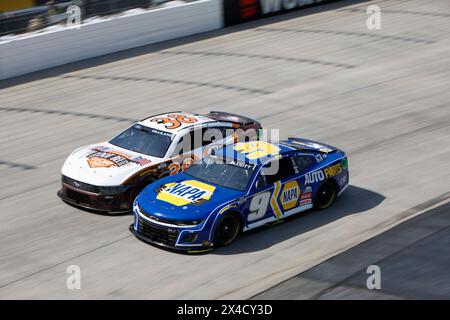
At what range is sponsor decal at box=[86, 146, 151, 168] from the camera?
13703 mm

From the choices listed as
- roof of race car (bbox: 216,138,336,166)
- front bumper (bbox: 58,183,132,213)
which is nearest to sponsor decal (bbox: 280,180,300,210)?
roof of race car (bbox: 216,138,336,166)

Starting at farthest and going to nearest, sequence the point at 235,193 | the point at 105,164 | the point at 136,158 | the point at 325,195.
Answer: the point at 136,158 < the point at 325,195 < the point at 105,164 < the point at 235,193

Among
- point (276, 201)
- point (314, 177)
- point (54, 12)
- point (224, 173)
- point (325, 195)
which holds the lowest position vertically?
point (325, 195)

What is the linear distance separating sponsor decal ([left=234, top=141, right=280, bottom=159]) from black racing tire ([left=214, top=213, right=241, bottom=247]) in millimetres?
1241

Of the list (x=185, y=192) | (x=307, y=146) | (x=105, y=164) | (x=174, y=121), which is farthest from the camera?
(x=174, y=121)

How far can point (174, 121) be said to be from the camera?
1488 cm

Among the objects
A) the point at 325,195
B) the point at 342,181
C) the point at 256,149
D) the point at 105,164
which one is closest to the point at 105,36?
the point at 105,164

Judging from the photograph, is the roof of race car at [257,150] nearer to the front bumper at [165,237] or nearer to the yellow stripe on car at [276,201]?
the yellow stripe on car at [276,201]

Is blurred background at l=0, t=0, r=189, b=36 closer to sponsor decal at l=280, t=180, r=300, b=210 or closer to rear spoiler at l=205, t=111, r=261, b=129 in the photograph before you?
rear spoiler at l=205, t=111, r=261, b=129

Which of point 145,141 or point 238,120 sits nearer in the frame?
point 145,141

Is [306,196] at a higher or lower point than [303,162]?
lower

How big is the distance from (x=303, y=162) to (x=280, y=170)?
0.60 meters

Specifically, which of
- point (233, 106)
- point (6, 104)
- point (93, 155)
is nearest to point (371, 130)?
point (233, 106)

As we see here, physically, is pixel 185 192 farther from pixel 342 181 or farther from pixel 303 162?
pixel 342 181
